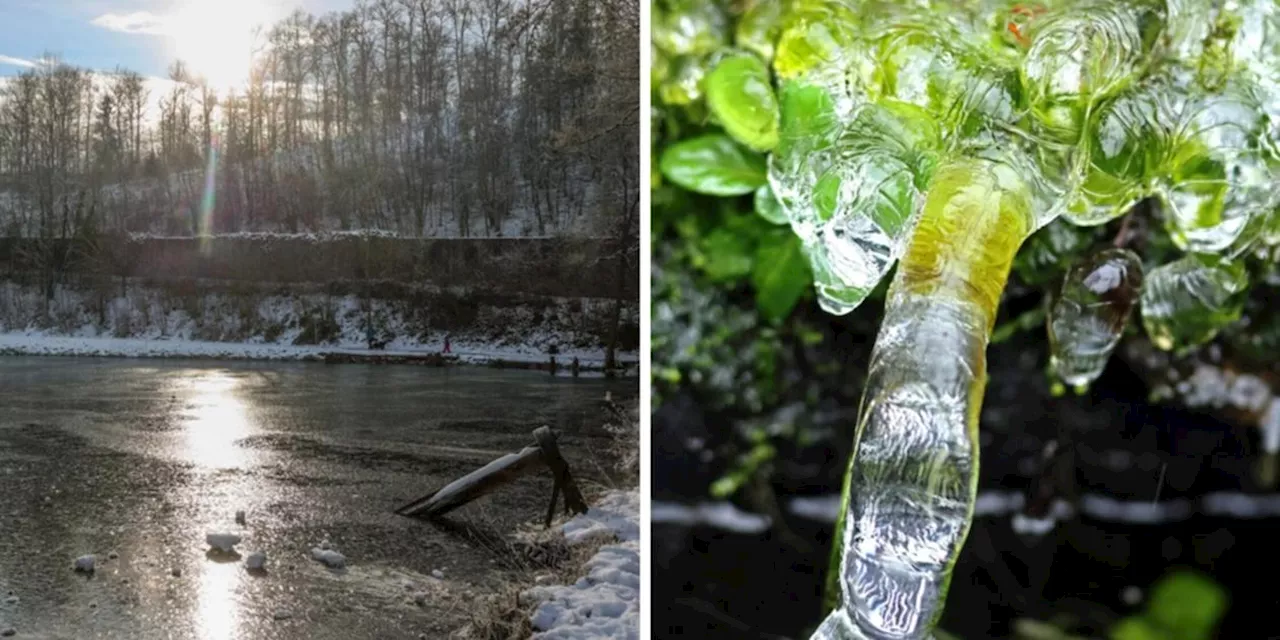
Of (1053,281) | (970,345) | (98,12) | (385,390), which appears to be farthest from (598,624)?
(98,12)

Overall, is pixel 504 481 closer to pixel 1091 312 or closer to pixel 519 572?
pixel 519 572

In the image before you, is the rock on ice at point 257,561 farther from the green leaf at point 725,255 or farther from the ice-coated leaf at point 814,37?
the ice-coated leaf at point 814,37

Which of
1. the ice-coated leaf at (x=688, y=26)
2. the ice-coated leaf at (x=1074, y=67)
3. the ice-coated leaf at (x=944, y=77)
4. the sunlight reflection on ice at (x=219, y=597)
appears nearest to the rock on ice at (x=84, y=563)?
the sunlight reflection on ice at (x=219, y=597)

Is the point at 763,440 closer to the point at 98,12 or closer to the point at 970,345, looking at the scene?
the point at 970,345

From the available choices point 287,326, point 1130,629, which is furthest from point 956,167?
point 287,326

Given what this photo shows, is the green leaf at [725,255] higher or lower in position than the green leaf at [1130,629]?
higher

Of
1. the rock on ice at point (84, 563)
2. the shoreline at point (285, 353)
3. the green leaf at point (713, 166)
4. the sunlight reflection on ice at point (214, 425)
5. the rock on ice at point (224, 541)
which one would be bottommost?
the rock on ice at point (84, 563)
